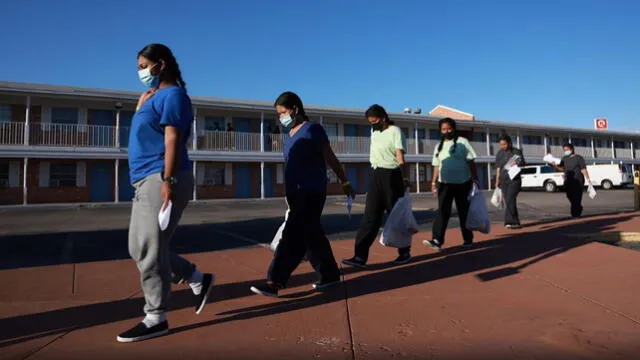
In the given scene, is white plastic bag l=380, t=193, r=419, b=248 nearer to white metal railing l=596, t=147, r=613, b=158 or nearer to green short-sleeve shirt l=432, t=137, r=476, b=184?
green short-sleeve shirt l=432, t=137, r=476, b=184

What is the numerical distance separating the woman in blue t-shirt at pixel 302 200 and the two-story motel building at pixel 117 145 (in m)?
17.9

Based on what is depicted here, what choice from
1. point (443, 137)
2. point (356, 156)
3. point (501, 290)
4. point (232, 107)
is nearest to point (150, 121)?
point (501, 290)

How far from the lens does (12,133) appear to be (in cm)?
1852

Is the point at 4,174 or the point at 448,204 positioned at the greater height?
the point at 4,174

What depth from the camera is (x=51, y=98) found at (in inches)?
749

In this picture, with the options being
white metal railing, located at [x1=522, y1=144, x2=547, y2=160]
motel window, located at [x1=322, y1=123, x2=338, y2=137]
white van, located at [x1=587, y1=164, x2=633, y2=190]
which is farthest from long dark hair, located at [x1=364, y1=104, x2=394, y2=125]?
white van, located at [x1=587, y1=164, x2=633, y2=190]

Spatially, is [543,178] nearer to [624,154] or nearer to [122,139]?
[624,154]

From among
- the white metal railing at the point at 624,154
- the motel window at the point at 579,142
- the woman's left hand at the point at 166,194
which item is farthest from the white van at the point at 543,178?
the woman's left hand at the point at 166,194

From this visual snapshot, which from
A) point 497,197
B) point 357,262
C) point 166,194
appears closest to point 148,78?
point 166,194

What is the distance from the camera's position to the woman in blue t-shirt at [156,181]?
242cm

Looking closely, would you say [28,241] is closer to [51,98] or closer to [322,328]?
[322,328]

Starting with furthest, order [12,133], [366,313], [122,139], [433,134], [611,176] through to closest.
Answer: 1. [433,134]
2. [611,176]
3. [122,139]
4. [12,133]
5. [366,313]

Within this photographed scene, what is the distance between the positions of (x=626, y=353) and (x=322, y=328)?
162cm

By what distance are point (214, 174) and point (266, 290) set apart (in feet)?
67.8
